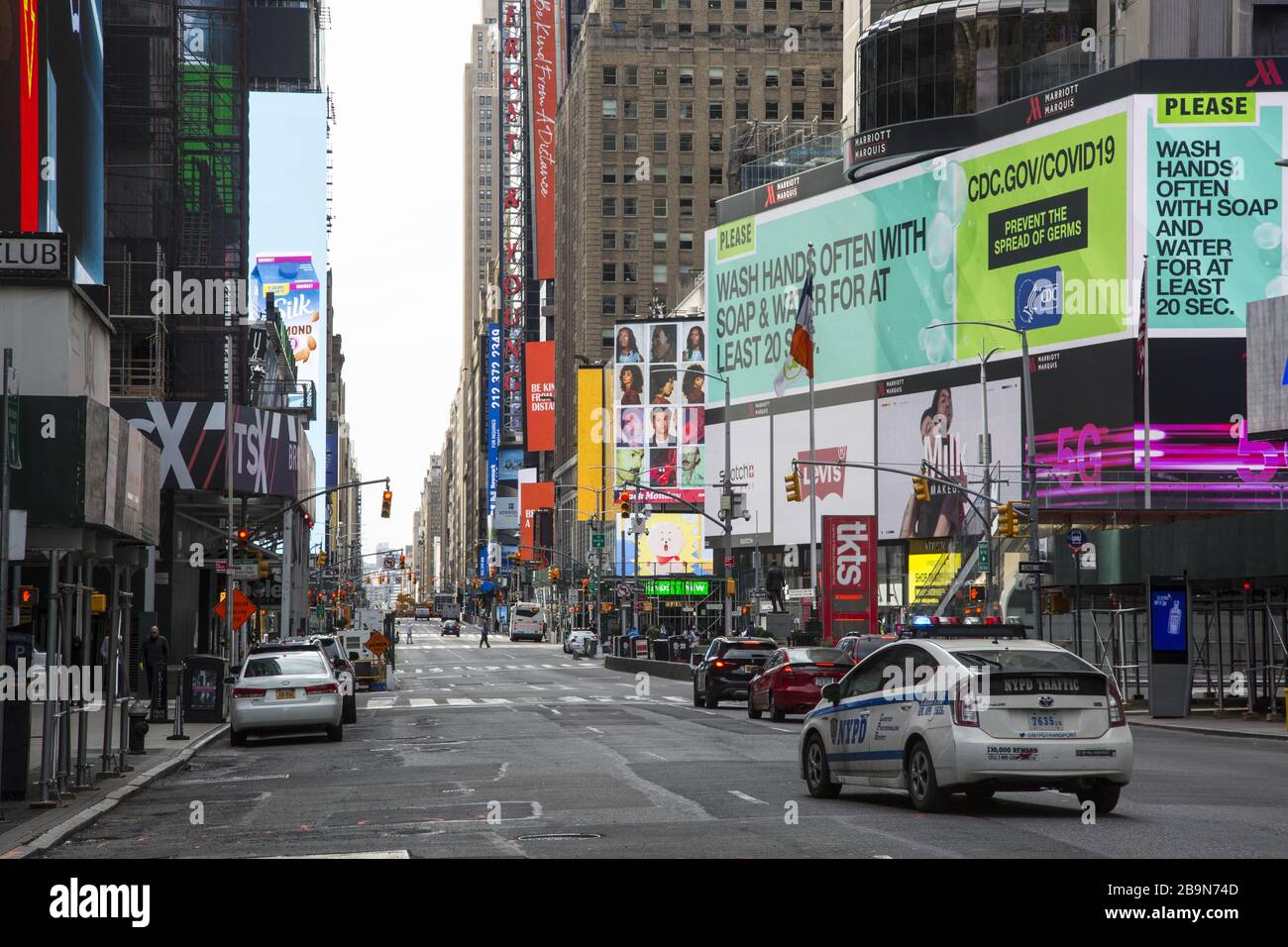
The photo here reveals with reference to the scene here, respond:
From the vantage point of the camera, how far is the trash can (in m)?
27.0

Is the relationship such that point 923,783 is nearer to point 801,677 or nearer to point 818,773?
point 818,773

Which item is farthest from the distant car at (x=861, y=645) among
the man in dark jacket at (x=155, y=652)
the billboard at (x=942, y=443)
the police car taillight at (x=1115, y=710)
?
the billboard at (x=942, y=443)

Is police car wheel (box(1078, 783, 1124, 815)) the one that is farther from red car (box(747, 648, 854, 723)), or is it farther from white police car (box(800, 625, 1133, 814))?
red car (box(747, 648, 854, 723))

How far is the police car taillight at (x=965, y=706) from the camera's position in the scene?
16250 millimetres

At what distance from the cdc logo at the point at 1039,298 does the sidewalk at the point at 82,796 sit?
191ft

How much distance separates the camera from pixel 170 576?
54.8 meters

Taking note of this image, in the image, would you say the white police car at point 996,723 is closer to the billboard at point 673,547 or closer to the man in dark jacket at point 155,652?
the man in dark jacket at point 155,652

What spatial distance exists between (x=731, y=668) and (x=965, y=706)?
84.1 feet

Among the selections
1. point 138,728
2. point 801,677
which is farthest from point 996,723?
point 801,677

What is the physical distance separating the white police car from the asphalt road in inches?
14.6

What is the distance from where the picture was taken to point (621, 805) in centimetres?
1789
